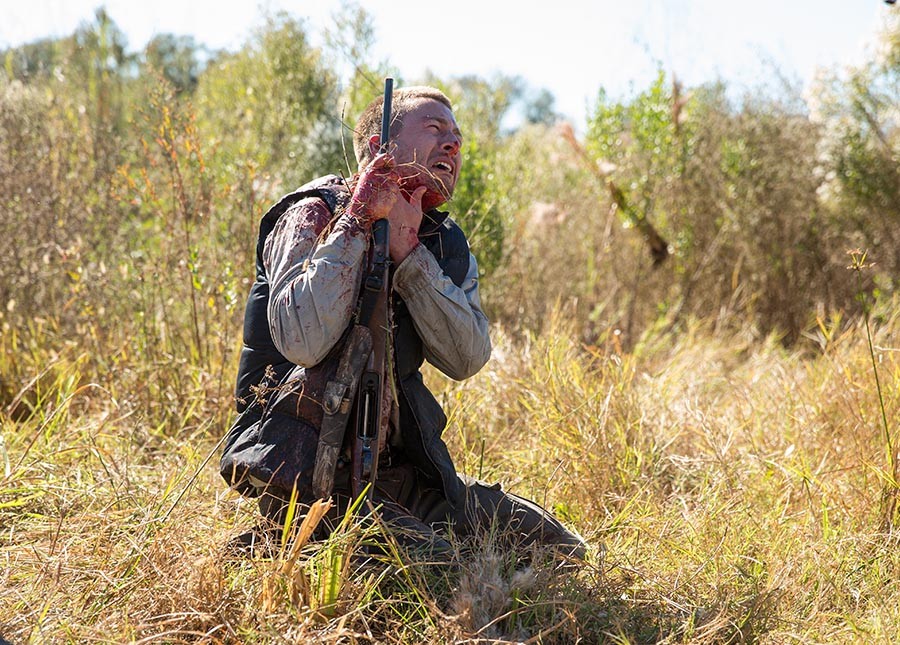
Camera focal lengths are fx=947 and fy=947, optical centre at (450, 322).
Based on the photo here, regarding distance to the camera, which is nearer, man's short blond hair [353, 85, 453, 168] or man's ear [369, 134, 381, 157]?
man's ear [369, 134, 381, 157]

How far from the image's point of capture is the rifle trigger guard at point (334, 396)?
2576 mm

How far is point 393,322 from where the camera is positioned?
9.02ft

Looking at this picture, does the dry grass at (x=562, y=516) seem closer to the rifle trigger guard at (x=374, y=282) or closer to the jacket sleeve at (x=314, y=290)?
the jacket sleeve at (x=314, y=290)

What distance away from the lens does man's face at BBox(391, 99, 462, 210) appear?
2.75m

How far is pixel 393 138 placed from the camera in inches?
110

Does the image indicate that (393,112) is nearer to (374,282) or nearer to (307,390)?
(374,282)

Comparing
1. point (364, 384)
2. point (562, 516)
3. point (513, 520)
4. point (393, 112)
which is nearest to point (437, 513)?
point (513, 520)

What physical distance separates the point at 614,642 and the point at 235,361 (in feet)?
8.02

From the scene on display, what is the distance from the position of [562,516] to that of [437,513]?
2.59 feet

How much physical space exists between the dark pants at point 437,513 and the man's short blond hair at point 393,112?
965 mm

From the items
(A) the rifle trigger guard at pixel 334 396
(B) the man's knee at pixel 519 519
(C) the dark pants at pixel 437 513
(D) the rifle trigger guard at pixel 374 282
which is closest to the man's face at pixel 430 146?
(D) the rifle trigger guard at pixel 374 282

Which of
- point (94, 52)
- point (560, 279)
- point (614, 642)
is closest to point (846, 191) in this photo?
point (560, 279)

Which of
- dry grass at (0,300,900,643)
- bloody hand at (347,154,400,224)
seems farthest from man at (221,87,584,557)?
dry grass at (0,300,900,643)

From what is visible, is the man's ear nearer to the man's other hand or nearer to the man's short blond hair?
the man's short blond hair
